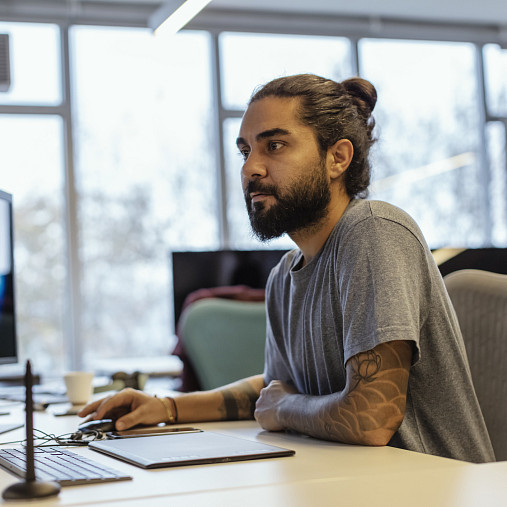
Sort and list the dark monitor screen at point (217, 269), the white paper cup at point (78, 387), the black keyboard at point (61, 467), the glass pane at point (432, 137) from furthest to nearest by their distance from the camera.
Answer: the glass pane at point (432, 137), the dark monitor screen at point (217, 269), the white paper cup at point (78, 387), the black keyboard at point (61, 467)

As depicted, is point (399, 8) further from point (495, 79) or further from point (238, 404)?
point (238, 404)

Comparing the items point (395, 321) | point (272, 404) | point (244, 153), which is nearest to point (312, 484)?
point (395, 321)

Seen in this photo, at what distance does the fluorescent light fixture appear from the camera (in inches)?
108

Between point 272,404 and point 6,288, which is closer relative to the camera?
point 272,404

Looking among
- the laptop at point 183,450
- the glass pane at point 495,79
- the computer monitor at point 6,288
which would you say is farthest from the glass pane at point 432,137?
the laptop at point 183,450

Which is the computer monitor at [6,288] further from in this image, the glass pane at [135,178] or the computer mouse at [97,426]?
the glass pane at [135,178]

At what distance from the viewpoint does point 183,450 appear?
1.24 meters

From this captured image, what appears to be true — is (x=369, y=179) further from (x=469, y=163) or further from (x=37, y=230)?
(x=469, y=163)

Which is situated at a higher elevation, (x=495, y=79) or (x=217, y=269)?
(x=495, y=79)

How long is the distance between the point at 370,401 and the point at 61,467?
0.52m

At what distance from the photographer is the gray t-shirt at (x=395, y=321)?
1399 millimetres

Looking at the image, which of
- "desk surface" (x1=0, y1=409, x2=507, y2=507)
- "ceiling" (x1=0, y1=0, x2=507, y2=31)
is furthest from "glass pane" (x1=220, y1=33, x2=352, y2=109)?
"desk surface" (x1=0, y1=409, x2=507, y2=507)

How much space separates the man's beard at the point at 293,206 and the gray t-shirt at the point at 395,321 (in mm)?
69

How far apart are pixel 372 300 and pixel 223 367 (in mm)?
2007
